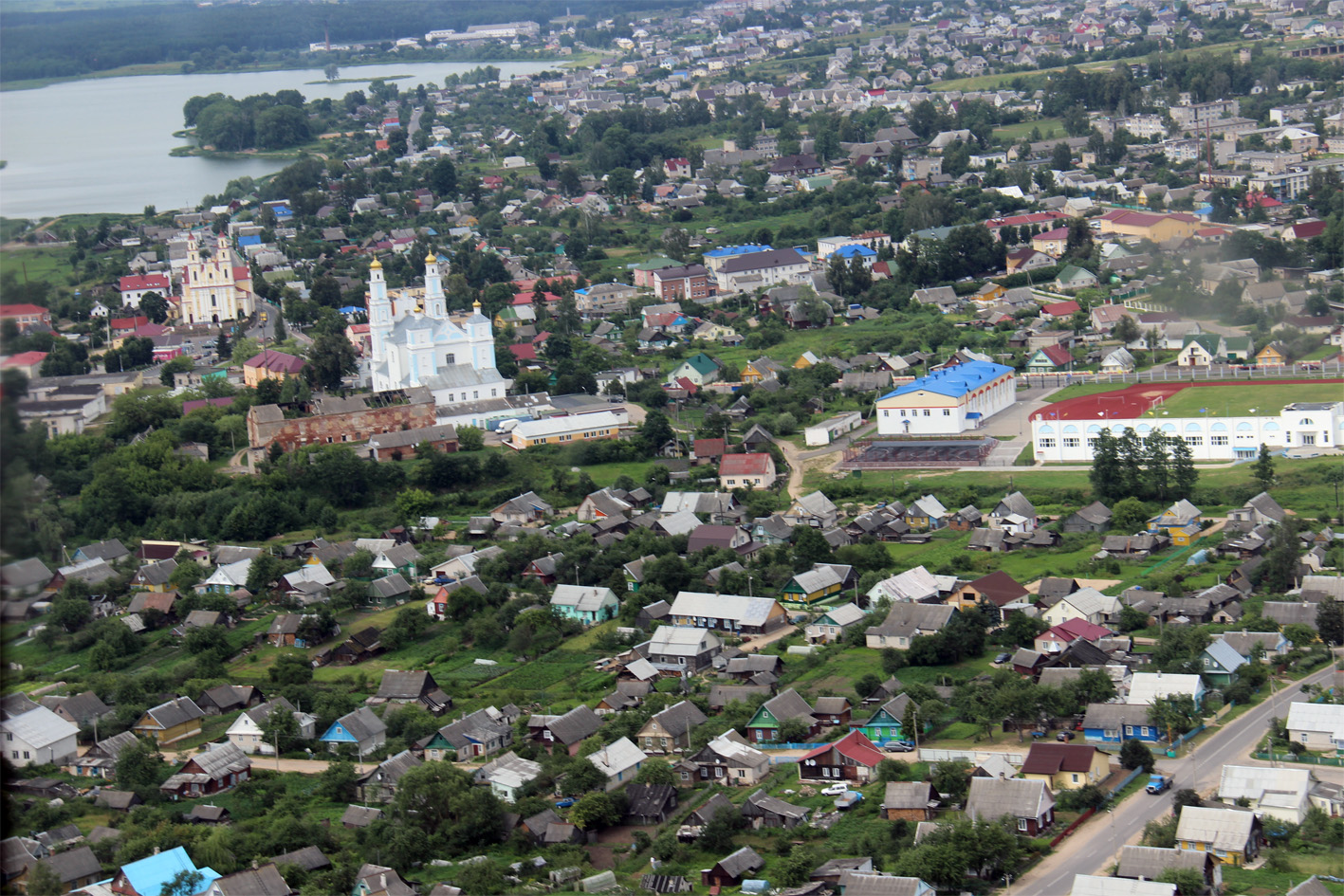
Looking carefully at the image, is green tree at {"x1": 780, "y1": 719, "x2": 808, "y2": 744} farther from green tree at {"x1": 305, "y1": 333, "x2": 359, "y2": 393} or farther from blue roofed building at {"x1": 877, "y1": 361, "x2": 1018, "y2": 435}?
green tree at {"x1": 305, "y1": 333, "x2": 359, "y2": 393}

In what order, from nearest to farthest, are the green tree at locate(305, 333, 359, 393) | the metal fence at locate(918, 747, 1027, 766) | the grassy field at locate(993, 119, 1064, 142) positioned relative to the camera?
the metal fence at locate(918, 747, 1027, 766), the green tree at locate(305, 333, 359, 393), the grassy field at locate(993, 119, 1064, 142)

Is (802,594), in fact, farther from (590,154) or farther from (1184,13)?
(1184,13)

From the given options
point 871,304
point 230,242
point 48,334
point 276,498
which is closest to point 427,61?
point 230,242

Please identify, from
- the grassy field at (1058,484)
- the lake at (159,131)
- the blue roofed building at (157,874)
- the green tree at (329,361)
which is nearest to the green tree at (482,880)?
the blue roofed building at (157,874)

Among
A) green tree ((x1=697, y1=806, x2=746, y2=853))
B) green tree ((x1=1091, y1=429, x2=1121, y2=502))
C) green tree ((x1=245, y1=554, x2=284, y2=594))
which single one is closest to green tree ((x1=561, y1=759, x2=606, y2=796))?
green tree ((x1=697, y1=806, x2=746, y2=853))

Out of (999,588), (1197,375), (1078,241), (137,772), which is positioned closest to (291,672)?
(137,772)

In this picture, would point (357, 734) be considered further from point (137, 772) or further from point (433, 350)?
point (433, 350)
